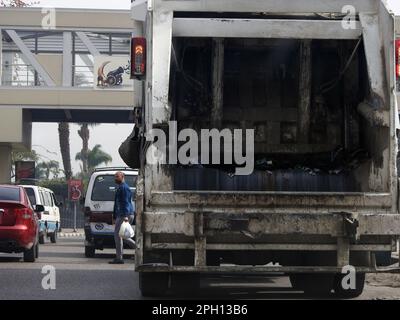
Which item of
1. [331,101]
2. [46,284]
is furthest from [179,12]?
[46,284]

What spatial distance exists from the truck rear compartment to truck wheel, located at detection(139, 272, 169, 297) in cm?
117

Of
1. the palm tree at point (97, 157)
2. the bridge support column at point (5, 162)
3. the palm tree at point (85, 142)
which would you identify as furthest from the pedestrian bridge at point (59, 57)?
the palm tree at point (97, 157)

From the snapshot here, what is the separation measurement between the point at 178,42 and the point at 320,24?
1.53m

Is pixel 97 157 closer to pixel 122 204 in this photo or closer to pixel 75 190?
pixel 75 190

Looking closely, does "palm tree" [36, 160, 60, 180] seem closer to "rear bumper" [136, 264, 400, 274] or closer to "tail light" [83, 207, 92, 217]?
"tail light" [83, 207, 92, 217]

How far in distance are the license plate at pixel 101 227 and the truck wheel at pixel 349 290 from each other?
27.6 feet

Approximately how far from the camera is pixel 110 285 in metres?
12.4

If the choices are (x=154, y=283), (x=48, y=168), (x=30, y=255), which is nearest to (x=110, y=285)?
(x=154, y=283)

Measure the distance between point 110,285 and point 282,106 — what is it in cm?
345

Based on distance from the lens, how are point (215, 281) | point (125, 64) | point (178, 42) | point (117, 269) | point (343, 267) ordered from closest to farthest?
point (343, 267) < point (178, 42) < point (215, 281) < point (117, 269) < point (125, 64)

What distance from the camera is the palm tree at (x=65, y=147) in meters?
63.8

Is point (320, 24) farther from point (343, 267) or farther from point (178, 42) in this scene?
point (343, 267)

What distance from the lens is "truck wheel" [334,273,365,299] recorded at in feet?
35.4

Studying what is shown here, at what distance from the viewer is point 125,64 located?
35219 millimetres
